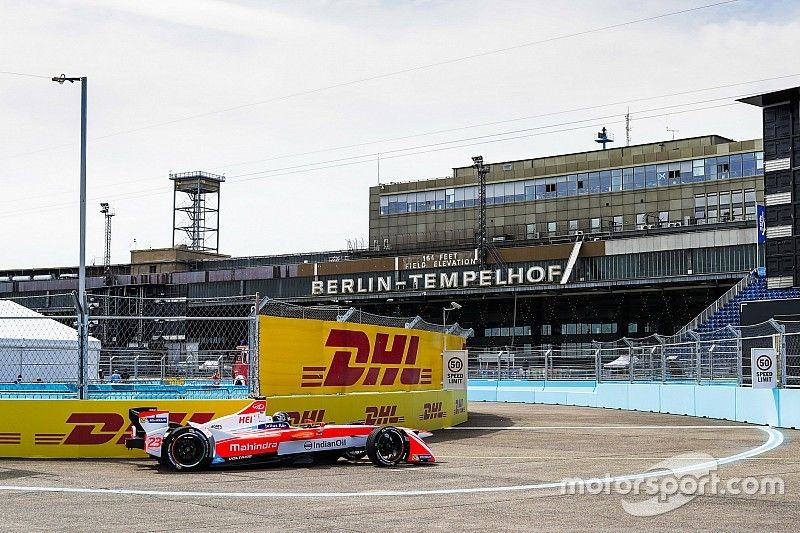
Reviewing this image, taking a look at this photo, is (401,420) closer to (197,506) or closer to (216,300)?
(197,506)

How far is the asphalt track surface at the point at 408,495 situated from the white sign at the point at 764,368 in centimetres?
465

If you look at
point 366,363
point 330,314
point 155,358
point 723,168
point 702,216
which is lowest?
point 155,358

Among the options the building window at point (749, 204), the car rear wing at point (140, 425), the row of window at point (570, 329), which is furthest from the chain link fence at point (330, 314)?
the building window at point (749, 204)

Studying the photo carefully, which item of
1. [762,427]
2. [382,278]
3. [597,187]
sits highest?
[597,187]

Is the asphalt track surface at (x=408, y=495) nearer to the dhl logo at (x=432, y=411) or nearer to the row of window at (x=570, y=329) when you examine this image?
the dhl logo at (x=432, y=411)

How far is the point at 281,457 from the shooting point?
13727mm

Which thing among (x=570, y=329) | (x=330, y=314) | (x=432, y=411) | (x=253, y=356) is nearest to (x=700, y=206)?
(x=570, y=329)

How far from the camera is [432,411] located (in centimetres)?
2195

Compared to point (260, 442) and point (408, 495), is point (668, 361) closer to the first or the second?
point (260, 442)

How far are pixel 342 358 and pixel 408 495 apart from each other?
8.69 metres

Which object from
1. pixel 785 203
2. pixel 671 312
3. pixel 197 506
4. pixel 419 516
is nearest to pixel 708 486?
pixel 419 516

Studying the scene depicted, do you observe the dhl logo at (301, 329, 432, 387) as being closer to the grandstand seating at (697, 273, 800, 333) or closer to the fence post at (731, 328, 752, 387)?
the fence post at (731, 328, 752, 387)

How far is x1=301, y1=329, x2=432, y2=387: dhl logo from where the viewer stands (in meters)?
18.8

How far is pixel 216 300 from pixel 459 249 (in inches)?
787
